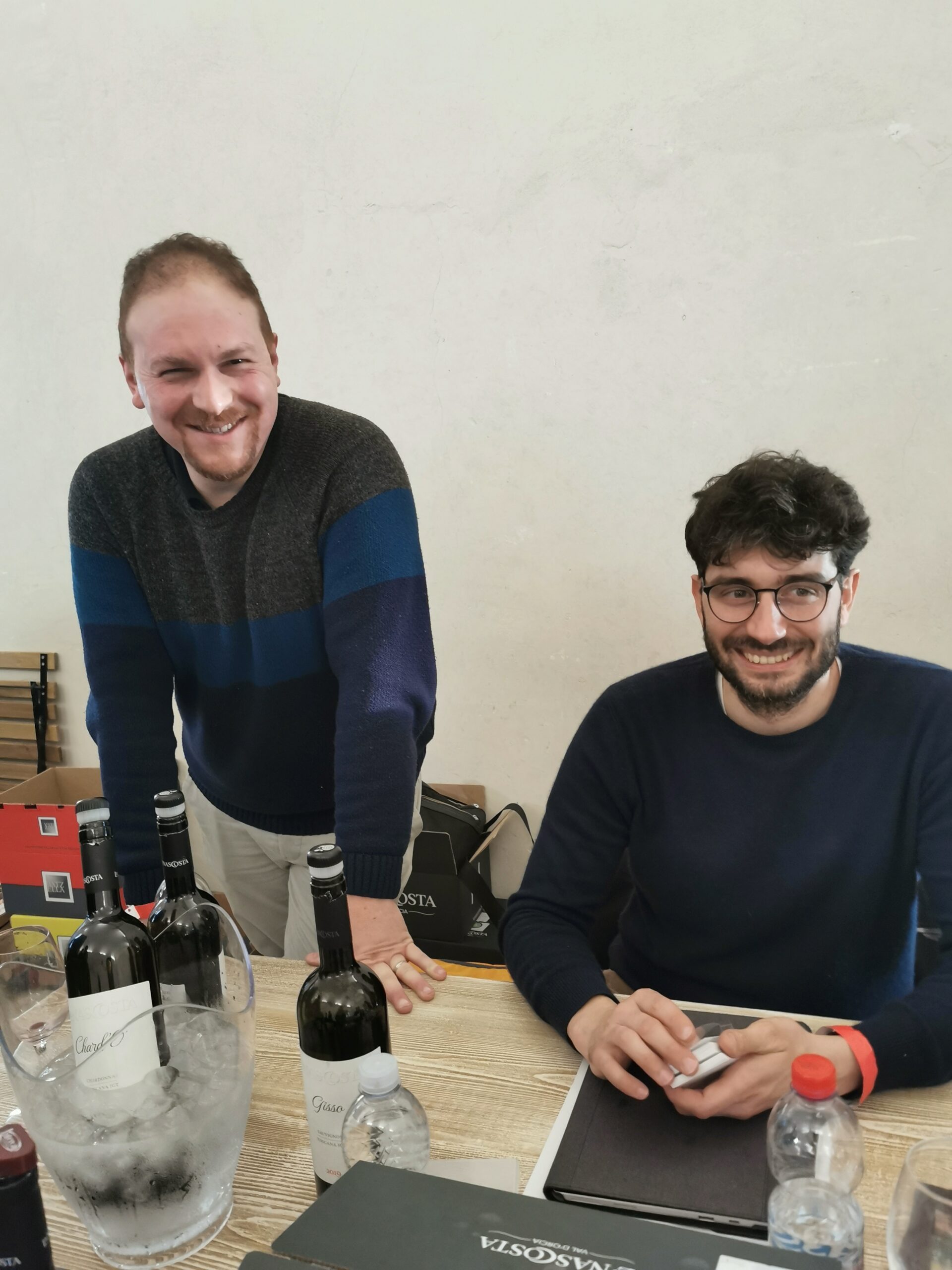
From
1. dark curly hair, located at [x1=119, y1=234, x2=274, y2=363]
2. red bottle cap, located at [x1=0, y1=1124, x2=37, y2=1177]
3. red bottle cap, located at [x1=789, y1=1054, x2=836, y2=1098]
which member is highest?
dark curly hair, located at [x1=119, y1=234, x2=274, y2=363]

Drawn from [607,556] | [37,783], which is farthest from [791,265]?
[37,783]

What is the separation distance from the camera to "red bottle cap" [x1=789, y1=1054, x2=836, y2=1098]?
0.75m

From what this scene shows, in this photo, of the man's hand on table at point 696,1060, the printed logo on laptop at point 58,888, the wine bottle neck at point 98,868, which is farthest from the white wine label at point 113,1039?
the printed logo on laptop at point 58,888

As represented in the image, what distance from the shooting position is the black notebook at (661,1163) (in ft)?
2.78

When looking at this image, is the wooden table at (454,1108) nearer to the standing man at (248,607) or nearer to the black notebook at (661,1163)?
the black notebook at (661,1163)

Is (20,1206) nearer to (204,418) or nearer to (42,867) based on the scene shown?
(204,418)

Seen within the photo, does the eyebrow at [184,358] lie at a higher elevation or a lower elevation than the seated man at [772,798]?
higher

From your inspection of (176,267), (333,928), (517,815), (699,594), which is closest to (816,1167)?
(333,928)

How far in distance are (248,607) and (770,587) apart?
869 mm

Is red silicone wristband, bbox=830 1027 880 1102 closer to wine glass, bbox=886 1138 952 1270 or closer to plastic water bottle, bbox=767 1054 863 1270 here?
plastic water bottle, bbox=767 1054 863 1270

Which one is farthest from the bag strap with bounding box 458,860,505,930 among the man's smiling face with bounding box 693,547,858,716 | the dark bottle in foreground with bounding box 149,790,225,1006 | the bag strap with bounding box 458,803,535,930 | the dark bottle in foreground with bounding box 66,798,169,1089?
the dark bottle in foreground with bounding box 66,798,169,1089

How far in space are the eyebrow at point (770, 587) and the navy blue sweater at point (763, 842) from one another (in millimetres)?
163

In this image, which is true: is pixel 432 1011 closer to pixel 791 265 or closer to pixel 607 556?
pixel 607 556

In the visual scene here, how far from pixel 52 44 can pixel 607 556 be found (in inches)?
94.3
